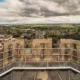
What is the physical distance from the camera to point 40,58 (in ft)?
15.6

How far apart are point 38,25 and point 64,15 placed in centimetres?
487

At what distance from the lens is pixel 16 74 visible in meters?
4.10

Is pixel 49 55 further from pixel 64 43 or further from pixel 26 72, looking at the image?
pixel 26 72

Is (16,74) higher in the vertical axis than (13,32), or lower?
lower

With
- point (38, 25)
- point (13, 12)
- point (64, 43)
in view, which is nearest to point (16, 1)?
point (13, 12)

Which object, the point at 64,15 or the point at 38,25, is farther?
the point at 64,15

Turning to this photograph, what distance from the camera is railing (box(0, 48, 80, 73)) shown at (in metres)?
4.26

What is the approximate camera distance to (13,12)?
52.7 feet

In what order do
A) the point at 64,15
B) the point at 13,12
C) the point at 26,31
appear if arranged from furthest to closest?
the point at 64,15 → the point at 13,12 → the point at 26,31

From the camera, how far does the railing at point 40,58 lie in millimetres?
4258

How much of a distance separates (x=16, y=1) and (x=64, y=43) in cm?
1038

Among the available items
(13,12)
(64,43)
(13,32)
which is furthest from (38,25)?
(64,43)

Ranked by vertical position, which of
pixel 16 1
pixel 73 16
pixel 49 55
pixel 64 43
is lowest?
pixel 49 55

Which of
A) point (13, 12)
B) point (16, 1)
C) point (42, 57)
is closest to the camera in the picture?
point (42, 57)
